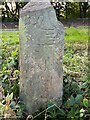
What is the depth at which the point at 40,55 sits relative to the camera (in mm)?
2992

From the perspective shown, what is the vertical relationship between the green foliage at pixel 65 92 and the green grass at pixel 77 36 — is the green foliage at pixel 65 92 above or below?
above

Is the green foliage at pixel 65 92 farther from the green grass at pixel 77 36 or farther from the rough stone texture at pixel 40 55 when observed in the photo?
the green grass at pixel 77 36

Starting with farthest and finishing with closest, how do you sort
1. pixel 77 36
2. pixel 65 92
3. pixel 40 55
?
pixel 77 36, pixel 65 92, pixel 40 55

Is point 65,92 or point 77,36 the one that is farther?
point 77,36

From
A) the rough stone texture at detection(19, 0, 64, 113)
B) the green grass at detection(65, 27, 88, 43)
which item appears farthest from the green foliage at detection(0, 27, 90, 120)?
the green grass at detection(65, 27, 88, 43)

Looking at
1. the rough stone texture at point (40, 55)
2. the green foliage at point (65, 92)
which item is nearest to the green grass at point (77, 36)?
the green foliage at point (65, 92)

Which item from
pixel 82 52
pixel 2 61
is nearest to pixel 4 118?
pixel 2 61

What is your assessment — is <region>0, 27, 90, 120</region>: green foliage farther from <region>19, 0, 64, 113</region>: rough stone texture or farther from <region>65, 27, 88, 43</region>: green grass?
<region>65, 27, 88, 43</region>: green grass

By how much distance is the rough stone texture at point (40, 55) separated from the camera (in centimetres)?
294

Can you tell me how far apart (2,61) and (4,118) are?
1.19m

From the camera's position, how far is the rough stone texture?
2943 millimetres

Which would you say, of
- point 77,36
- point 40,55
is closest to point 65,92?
point 40,55

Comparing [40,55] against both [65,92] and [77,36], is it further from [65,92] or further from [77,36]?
[77,36]

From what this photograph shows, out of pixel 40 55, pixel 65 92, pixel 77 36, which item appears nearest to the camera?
pixel 40 55
